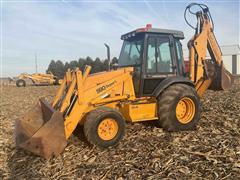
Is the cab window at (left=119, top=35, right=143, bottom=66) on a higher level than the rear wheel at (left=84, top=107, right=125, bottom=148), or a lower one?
higher

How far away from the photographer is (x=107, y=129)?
678 centimetres

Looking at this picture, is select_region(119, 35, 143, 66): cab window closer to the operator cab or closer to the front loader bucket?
the operator cab

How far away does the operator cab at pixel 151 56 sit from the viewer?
25.3 feet

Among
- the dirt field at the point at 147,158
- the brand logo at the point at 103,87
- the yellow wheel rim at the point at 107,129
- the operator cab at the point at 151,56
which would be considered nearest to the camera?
the dirt field at the point at 147,158

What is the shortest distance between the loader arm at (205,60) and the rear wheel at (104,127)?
9.60 ft

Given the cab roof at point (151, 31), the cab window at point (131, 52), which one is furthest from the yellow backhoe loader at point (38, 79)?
the cab roof at point (151, 31)

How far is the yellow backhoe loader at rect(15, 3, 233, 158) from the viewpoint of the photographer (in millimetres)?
6543

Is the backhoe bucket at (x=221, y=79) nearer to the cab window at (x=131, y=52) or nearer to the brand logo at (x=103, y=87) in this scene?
the cab window at (x=131, y=52)

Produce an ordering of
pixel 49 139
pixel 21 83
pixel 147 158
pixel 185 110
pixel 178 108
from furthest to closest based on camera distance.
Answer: pixel 21 83 → pixel 185 110 → pixel 178 108 → pixel 49 139 → pixel 147 158

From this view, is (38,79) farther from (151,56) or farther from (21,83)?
(151,56)

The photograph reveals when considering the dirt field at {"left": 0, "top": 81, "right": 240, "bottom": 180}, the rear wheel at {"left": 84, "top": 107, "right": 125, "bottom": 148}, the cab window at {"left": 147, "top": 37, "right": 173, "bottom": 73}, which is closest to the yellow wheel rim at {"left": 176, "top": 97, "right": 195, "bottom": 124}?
the dirt field at {"left": 0, "top": 81, "right": 240, "bottom": 180}

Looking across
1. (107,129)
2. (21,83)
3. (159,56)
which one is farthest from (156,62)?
(21,83)

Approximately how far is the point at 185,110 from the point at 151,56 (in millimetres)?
1660

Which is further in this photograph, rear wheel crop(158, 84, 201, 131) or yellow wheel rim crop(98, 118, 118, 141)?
rear wheel crop(158, 84, 201, 131)
